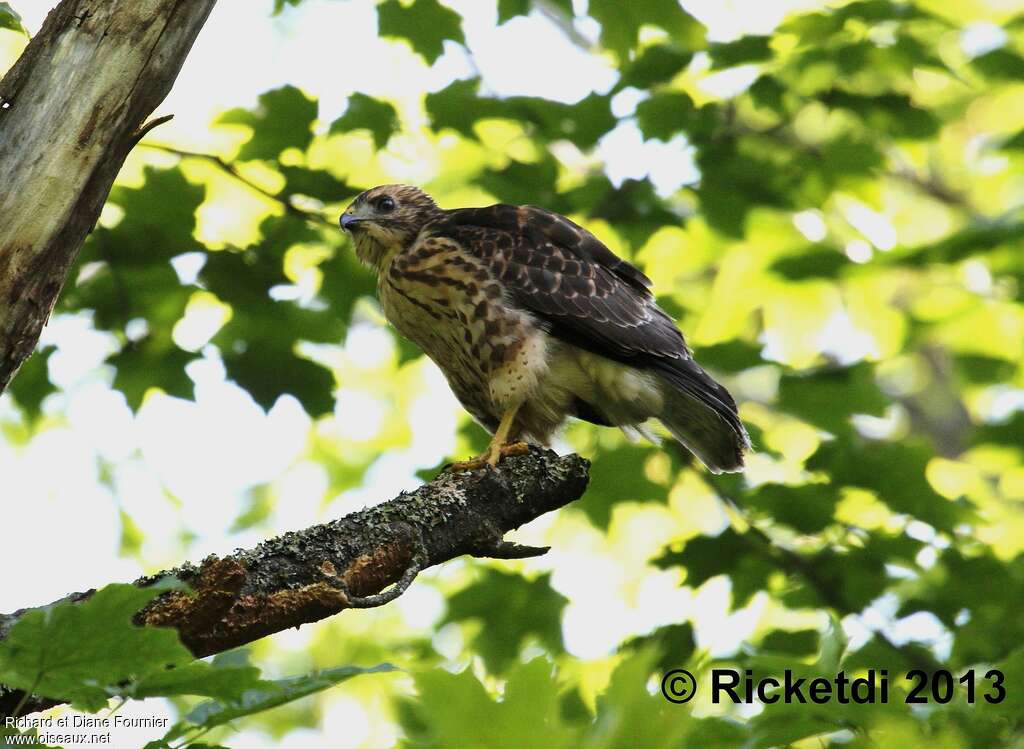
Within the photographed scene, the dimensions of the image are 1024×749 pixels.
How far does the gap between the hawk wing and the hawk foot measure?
63 centimetres

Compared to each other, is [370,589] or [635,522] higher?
[370,589]

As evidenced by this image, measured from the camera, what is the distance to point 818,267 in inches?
219

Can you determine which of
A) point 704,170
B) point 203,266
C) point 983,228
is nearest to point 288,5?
point 203,266

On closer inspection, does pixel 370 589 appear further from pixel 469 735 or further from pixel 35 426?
pixel 35 426

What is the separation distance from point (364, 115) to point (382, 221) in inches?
17.3

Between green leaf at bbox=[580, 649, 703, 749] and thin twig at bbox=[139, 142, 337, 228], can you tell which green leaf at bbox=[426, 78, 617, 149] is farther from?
green leaf at bbox=[580, 649, 703, 749]

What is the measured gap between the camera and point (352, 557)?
2861 mm

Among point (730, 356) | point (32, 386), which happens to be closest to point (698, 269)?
point (730, 356)

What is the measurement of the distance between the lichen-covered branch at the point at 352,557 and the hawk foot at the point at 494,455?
31 cm

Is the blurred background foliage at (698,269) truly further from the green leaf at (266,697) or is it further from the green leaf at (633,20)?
the green leaf at (266,697)

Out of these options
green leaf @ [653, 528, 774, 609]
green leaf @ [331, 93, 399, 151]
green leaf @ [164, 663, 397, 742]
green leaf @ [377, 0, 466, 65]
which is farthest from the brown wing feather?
green leaf @ [164, 663, 397, 742]

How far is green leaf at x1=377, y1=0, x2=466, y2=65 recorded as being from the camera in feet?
15.8

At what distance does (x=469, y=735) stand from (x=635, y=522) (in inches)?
282

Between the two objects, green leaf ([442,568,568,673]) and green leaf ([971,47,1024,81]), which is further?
green leaf ([442,568,568,673])
